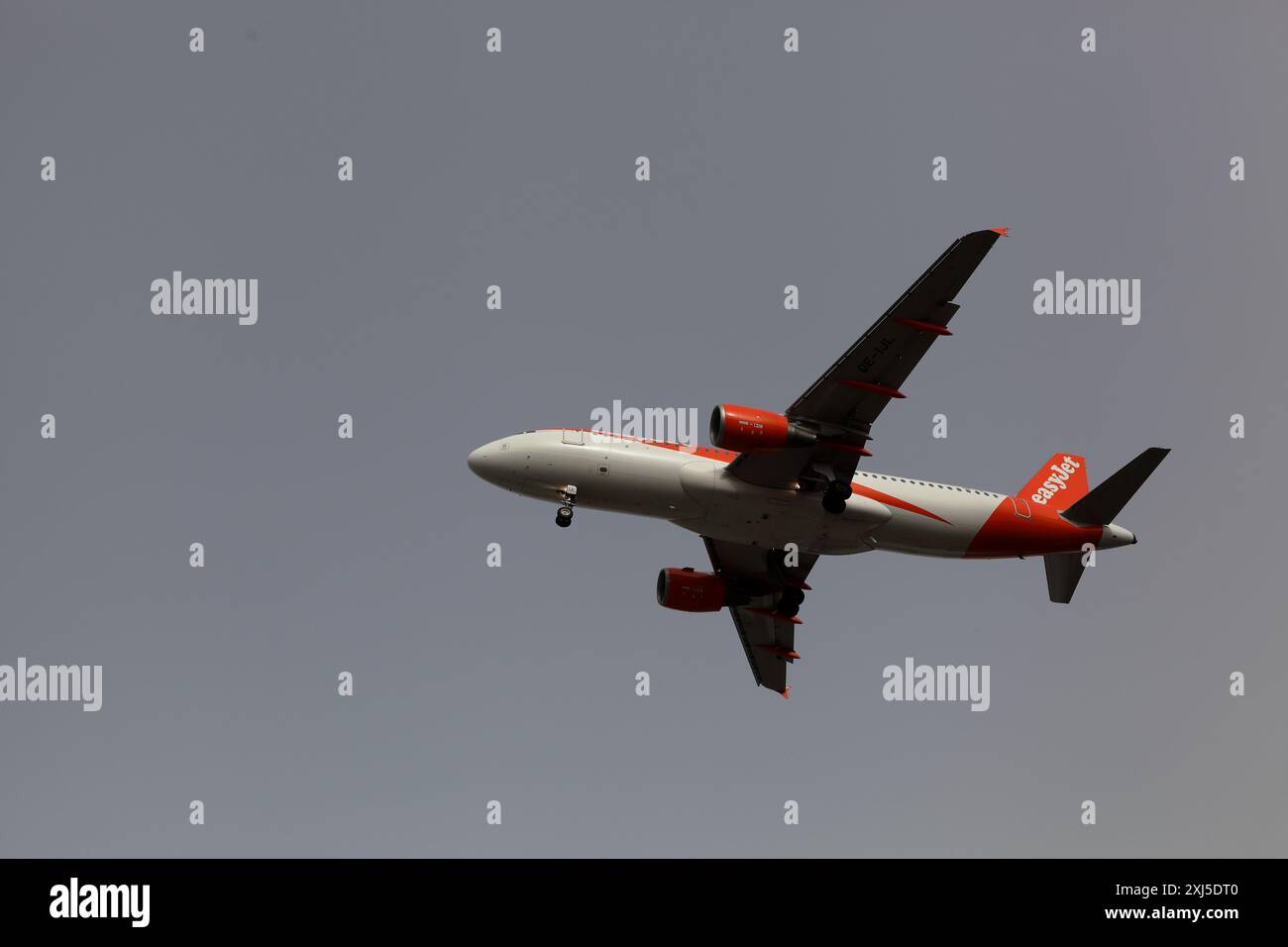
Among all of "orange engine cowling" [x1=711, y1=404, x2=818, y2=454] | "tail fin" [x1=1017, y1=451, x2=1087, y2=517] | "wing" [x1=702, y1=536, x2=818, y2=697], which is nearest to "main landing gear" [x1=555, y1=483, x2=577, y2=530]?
"orange engine cowling" [x1=711, y1=404, x2=818, y2=454]

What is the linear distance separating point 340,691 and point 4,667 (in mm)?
14358

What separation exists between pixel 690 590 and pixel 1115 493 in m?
18.7

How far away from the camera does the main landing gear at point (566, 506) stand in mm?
47875

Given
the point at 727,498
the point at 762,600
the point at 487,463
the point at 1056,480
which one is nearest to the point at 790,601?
the point at 762,600

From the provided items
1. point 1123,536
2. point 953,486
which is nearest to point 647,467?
point 953,486

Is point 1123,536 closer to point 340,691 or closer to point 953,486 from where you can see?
point 953,486

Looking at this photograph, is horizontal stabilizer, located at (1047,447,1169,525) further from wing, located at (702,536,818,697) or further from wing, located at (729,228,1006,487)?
wing, located at (702,536,818,697)

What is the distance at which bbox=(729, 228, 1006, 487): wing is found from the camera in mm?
44625

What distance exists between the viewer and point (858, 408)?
160 feet

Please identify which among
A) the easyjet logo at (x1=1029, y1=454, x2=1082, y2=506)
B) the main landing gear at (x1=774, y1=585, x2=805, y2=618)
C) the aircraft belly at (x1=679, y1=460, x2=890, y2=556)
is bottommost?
the main landing gear at (x1=774, y1=585, x2=805, y2=618)

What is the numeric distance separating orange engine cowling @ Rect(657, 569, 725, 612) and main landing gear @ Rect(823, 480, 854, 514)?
9738mm

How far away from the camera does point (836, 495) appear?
162 feet
